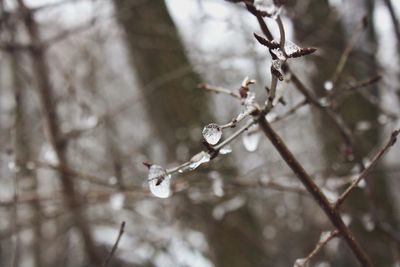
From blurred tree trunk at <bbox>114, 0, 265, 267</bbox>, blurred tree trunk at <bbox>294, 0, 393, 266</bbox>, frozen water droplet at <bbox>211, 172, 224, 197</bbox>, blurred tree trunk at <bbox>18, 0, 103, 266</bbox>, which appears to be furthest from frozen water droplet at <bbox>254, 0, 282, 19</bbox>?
blurred tree trunk at <bbox>114, 0, 265, 267</bbox>

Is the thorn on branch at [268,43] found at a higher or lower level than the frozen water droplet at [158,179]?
lower

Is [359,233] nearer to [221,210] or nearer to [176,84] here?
[221,210]

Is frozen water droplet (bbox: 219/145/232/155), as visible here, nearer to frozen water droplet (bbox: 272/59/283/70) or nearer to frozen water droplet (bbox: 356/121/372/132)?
frozen water droplet (bbox: 272/59/283/70)

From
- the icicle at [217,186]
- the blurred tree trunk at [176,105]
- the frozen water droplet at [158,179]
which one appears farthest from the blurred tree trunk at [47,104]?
the frozen water droplet at [158,179]

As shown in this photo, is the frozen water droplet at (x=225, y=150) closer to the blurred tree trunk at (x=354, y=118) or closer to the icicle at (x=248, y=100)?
the icicle at (x=248, y=100)

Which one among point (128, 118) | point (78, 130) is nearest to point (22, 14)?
point (78, 130)

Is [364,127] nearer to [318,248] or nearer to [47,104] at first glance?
[318,248]
